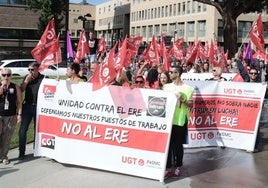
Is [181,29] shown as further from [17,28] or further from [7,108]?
[7,108]

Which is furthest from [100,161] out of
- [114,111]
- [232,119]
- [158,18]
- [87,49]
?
[158,18]

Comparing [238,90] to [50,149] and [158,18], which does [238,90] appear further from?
[158,18]

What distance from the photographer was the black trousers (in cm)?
740

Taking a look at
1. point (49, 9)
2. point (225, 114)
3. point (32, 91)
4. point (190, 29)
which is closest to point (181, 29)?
point (190, 29)

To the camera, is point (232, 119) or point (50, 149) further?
point (232, 119)

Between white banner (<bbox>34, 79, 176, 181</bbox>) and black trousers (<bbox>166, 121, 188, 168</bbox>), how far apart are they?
0.26 m

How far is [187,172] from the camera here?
788 centimetres

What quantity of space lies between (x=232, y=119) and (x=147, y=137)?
2952mm

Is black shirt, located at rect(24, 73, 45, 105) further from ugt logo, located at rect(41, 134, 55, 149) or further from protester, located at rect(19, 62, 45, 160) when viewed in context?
ugt logo, located at rect(41, 134, 55, 149)

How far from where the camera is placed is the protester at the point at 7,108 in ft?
25.7

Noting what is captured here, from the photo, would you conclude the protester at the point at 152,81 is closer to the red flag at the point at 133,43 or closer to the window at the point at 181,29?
the red flag at the point at 133,43

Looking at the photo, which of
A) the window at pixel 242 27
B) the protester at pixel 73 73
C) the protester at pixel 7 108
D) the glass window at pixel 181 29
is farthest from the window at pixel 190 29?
the protester at pixel 7 108

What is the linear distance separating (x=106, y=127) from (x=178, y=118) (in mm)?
1180

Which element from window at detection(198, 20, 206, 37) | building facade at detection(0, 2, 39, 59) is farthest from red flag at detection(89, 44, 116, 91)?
window at detection(198, 20, 206, 37)
